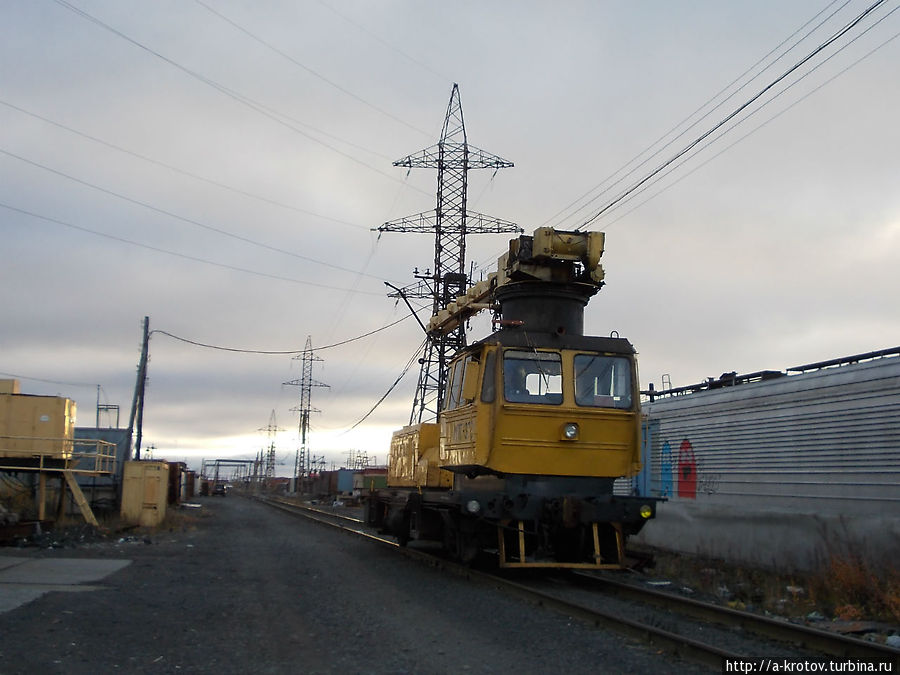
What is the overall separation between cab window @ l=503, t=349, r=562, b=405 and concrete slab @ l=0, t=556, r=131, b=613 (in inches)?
244

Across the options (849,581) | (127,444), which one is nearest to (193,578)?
(849,581)

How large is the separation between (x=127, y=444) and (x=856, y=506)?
28.2 metres

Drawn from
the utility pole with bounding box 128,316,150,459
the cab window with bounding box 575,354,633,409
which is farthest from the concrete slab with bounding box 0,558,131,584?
the utility pole with bounding box 128,316,150,459

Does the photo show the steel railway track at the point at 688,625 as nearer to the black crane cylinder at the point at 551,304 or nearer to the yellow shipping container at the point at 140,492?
the black crane cylinder at the point at 551,304

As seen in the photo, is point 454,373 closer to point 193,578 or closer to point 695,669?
point 193,578

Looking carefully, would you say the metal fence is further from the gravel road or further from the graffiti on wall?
the gravel road

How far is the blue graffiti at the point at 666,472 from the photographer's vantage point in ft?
61.0

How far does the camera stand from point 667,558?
16.0 meters

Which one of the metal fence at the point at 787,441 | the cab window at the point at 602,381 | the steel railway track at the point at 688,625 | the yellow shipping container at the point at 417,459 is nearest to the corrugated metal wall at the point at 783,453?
the metal fence at the point at 787,441

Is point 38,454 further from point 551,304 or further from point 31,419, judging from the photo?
point 551,304

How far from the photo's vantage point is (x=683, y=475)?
18078 millimetres

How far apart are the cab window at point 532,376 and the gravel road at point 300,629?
2.70 meters

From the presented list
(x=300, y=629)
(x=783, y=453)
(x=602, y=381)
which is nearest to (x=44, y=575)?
(x=300, y=629)

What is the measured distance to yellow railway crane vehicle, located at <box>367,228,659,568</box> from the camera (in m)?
11.3
